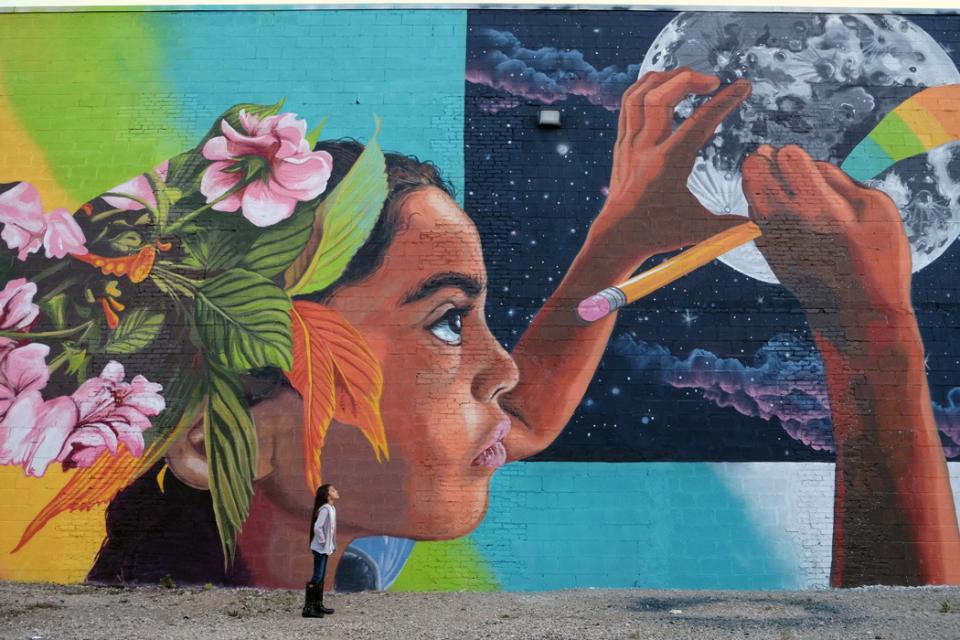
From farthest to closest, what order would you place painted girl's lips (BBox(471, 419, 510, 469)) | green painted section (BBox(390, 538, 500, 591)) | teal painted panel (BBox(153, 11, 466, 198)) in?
teal painted panel (BBox(153, 11, 466, 198)) → painted girl's lips (BBox(471, 419, 510, 469)) → green painted section (BBox(390, 538, 500, 591))

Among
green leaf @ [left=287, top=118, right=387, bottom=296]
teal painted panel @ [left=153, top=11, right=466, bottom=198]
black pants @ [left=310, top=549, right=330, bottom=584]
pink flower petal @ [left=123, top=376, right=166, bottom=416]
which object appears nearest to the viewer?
black pants @ [left=310, top=549, right=330, bottom=584]

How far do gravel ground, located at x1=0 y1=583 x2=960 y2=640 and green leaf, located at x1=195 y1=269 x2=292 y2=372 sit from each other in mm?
2479

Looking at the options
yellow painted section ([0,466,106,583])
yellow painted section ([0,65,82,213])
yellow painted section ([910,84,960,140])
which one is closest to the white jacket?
→ yellow painted section ([0,466,106,583])

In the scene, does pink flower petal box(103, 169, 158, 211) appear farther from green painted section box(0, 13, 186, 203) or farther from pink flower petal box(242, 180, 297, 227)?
pink flower petal box(242, 180, 297, 227)

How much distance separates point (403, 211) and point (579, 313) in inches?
91.2

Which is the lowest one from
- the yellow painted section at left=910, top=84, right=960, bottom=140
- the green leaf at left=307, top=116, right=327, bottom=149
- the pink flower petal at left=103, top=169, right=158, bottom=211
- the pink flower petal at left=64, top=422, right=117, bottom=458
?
the pink flower petal at left=64, top=422, right=117, bottom=458

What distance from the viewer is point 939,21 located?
436 inches

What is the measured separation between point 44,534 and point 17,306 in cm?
260

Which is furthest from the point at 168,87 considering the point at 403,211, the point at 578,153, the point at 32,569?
the point at 32,569

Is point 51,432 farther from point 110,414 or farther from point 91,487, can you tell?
point 91,487

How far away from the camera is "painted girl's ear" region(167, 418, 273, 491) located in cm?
995

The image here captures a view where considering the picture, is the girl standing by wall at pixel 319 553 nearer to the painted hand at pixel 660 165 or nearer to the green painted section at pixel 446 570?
the green painted section at pixel 446 570

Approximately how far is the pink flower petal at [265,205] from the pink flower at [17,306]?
260cm

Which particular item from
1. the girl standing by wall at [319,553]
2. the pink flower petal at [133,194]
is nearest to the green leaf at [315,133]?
the pink flower petal at [133,194]
